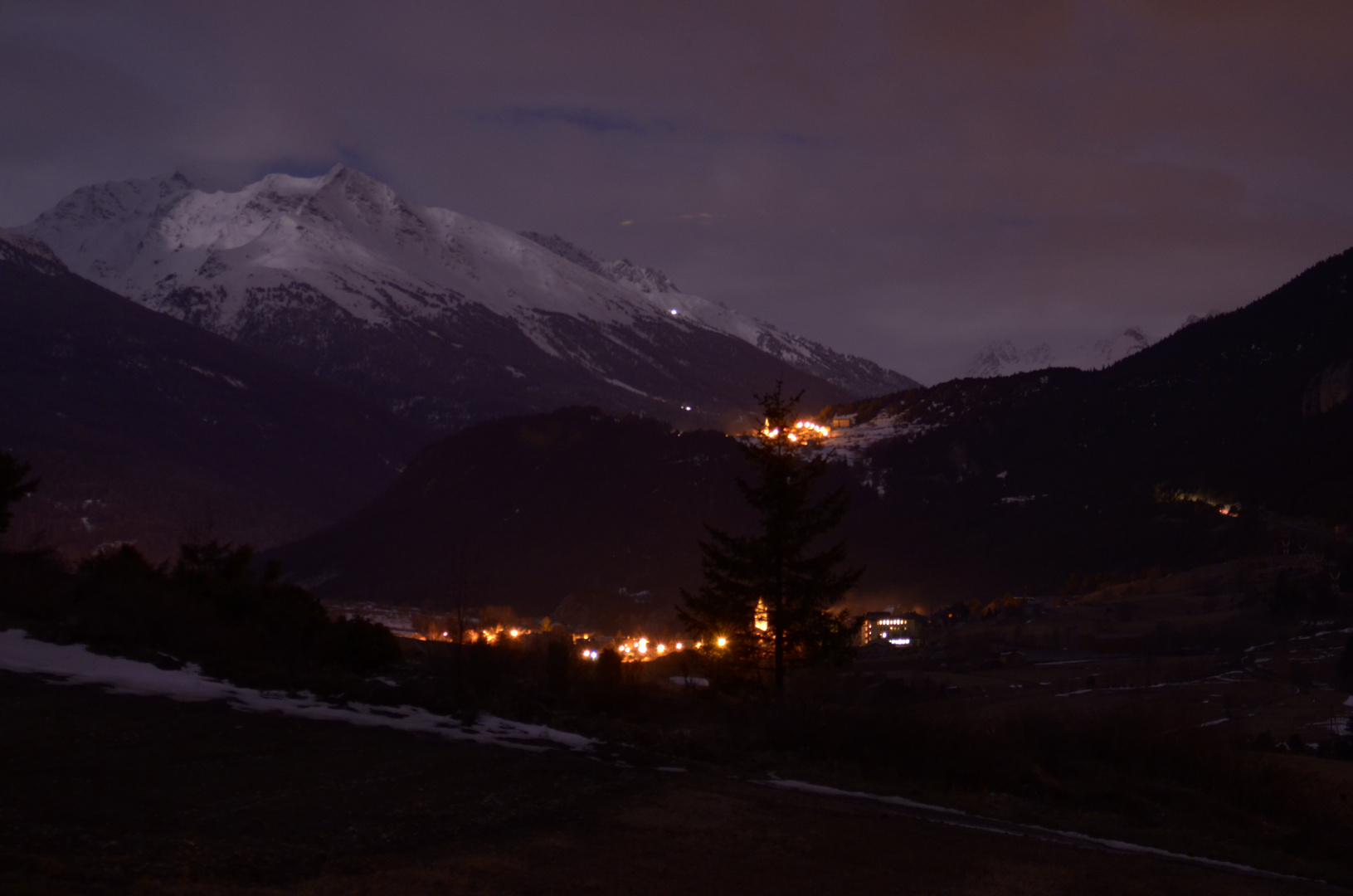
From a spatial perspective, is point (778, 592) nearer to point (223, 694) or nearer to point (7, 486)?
point (223, 694)

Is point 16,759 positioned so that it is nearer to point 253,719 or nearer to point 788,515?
point 253,719

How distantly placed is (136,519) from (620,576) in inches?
3424

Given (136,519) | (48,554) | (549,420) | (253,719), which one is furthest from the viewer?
(549,420)

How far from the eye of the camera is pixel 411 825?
9.21 metres

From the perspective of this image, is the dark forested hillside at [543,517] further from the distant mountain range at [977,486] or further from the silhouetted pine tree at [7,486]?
the silhouetted pine tree at [7,486]

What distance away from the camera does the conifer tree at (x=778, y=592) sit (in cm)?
2483

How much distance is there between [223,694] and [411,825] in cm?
541

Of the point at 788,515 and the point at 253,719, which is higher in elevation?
the point at 788,515

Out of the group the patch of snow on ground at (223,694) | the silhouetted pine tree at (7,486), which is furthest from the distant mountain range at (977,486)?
the patch of snow on ground at (223,694)

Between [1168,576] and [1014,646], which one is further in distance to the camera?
[1168,576]

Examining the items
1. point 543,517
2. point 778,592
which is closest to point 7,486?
point 778,592

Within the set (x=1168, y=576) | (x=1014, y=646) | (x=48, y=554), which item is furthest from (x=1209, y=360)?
(x=48, y=554)

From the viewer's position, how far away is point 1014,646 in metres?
56.0

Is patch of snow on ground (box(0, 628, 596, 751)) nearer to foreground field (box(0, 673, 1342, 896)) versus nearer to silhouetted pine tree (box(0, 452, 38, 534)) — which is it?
foreground field (box(0, 673, 1342, 896))
